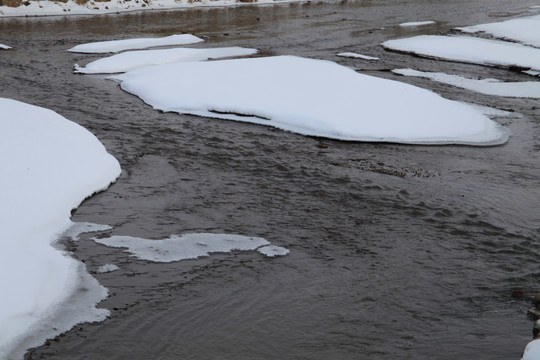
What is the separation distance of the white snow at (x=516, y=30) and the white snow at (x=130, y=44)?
12234 millimetres

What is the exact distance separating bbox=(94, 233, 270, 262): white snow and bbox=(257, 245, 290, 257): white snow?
0.09 meters

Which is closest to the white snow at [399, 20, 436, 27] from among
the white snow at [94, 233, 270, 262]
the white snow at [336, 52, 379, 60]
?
the white snow at [336, 52, 379, 60]

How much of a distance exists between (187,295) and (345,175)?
4.56 meters

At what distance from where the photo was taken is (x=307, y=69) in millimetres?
15305

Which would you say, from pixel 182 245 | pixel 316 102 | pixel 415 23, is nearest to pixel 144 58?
pixel 316 102

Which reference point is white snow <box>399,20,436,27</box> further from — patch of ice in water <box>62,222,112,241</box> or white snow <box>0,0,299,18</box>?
patch of ice in water <box>62,222,112,241</box>

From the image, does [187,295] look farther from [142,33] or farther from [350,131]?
[142,33]

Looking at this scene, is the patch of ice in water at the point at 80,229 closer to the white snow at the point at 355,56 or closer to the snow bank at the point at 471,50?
the white snow at the point at 355,56

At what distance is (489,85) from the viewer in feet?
57.5

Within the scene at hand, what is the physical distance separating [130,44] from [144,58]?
12.0ft

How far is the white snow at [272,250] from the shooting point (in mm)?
7533

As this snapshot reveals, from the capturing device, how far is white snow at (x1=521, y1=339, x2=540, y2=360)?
5.30 metres

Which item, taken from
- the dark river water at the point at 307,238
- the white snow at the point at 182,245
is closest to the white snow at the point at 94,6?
the dark river water at the point at 307,238

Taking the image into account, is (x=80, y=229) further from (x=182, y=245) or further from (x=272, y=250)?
(x=272, y=250)
